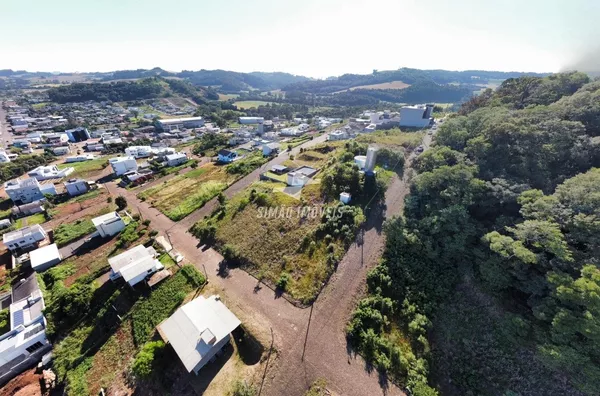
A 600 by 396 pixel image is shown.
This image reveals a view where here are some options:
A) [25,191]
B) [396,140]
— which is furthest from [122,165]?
[396,140]

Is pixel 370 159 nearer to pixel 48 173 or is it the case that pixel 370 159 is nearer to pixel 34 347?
pixel 34 347

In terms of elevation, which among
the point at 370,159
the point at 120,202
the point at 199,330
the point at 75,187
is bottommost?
the point at 199,330

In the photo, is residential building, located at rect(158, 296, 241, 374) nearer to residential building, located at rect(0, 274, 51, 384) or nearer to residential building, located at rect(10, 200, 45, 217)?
residential building, located at rect(0, 274, 51, 384)

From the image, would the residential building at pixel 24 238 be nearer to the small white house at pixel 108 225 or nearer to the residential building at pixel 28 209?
the small white house at pixel 108 225

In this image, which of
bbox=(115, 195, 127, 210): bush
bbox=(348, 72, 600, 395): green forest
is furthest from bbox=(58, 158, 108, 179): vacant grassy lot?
bbox=(348, 72, 600, 395): green forest

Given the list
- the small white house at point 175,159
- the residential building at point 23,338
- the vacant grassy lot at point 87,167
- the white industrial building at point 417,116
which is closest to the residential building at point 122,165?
the vacant grassy lot at point 87,167

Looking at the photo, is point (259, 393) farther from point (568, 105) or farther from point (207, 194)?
point (568, 105)
